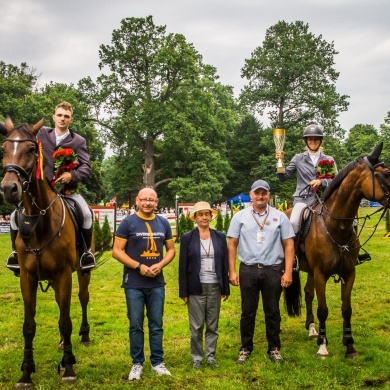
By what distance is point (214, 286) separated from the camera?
5621 mm

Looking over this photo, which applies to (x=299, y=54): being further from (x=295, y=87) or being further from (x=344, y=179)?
(x=344, y=179)

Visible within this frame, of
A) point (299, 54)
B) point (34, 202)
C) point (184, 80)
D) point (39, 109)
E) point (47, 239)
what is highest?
point (299, 54)

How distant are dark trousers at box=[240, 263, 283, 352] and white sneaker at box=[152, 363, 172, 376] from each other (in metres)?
1.12

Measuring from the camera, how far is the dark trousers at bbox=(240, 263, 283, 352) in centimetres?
573

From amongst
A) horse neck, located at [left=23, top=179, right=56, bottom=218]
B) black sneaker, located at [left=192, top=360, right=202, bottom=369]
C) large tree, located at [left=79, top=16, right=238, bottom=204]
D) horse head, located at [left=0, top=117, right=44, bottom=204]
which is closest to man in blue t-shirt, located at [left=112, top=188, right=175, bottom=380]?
black sneaker, located at [left=192, top=360, right=202, bottom=369]

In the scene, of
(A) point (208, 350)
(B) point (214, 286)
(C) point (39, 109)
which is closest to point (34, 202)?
(B) point (214, 286)

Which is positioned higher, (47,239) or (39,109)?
(39,109)

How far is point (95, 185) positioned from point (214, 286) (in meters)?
44.1

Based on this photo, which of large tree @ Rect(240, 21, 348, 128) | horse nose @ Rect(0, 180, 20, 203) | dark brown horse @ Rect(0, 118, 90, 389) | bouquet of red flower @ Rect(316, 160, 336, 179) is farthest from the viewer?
large tree @ Rect(240, 21, 348, 128)

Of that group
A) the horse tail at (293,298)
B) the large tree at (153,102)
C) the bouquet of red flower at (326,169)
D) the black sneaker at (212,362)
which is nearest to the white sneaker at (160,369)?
the black sneaker at (212,362)

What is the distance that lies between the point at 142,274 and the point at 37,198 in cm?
146

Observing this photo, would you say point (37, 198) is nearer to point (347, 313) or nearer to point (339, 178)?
point (339, 178)

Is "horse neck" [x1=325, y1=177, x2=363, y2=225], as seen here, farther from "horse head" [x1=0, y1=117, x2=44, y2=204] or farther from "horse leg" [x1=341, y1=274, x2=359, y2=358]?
"horse head" [x1=0, y1=117, x2=44, y2=204]

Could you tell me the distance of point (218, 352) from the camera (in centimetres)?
634
